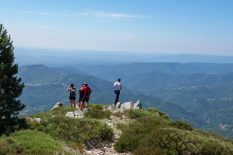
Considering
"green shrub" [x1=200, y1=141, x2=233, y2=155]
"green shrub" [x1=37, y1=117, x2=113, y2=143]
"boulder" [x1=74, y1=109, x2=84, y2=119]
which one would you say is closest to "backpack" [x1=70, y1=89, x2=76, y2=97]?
"boulder" [x1=74, y1=109, x2=84, y2=119]

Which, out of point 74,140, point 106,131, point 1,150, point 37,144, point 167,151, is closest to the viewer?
point 1,150

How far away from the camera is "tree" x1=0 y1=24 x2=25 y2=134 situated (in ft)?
67.3

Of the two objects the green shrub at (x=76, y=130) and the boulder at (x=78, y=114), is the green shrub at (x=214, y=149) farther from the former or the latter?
the boulder at (x=78, y=114)

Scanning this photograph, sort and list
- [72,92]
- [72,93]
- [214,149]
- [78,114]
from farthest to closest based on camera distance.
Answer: [72,93] → [72,92] → [78,114] → [214,149]

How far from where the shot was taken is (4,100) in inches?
805

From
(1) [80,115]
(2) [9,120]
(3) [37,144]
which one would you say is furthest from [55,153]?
(1) [80,115]

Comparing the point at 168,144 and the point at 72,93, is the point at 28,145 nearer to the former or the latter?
the point at 168,144

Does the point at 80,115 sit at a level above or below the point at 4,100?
below

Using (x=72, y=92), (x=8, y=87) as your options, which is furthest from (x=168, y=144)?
(x=72, y=92)

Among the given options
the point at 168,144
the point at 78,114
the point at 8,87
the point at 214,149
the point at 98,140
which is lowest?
the point at 78,114

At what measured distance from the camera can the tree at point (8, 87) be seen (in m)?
20.5

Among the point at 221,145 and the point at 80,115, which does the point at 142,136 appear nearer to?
the point at 221,145

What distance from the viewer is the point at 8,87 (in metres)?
21.0

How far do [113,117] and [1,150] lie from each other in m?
16.6
